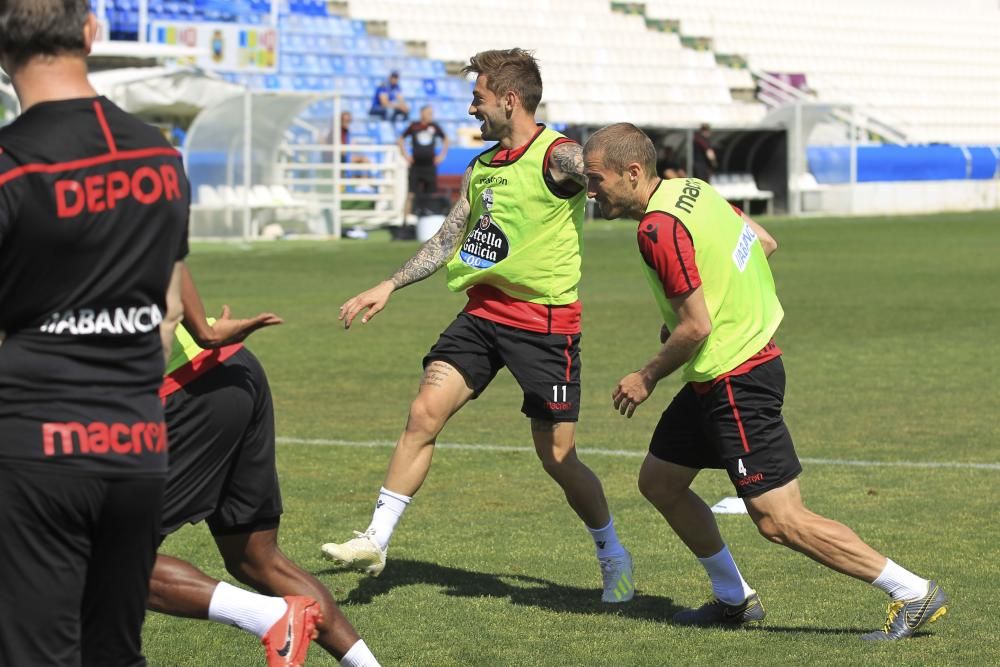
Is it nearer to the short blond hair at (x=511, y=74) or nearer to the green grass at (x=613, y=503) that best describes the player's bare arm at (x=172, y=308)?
the green grass at (x=613, y=503)

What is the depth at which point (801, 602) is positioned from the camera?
21.4 ft

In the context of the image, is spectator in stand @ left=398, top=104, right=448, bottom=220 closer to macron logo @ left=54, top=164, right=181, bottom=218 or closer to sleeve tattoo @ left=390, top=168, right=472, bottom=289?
sleeve tattoo @ left=390, top=168, right=472, bottom=289

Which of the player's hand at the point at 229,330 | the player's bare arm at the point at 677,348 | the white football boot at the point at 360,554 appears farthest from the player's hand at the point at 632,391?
the player's hand at the point at 229,330

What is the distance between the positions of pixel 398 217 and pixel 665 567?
86.5 ft

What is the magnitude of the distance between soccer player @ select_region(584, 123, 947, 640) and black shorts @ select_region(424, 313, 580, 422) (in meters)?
0.99

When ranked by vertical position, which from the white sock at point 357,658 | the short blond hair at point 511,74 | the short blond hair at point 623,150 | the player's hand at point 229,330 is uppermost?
the short blond hair at point 511,74

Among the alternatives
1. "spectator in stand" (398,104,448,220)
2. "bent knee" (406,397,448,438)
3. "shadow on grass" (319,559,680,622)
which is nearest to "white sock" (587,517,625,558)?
"shadow on grass" (319,559,680,622)

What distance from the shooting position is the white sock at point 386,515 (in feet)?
21.5

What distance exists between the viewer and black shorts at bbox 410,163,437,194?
96.1 feet

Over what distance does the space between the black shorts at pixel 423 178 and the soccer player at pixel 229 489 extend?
24.6m

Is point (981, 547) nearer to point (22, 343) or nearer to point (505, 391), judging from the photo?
point (22, 343)

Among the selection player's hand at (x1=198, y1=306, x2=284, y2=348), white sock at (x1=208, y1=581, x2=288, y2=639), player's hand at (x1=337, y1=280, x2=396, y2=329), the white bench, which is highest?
player's hand at (x1=198, y1=306, x2=284, y2=348)

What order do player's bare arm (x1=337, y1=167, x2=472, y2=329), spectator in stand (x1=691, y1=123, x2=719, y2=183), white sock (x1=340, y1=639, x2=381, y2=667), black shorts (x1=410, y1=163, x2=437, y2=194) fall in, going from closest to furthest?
white sock (x1=340, y1=639, x2=381, y2=667)
player's bare arm (x1=337, y1=167, x2=472, y2=329)
black shorts (x1=410, y1=163, x2=437, y2=194)
spectator in stand (x1=691, y1=123, x2=719, y2=183)

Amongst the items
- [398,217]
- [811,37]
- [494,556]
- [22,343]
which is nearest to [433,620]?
[494,556]
